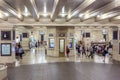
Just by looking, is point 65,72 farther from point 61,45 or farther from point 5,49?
point 61,45

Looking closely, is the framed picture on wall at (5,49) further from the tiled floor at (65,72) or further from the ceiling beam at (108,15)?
the ceiling beam at (108,15)

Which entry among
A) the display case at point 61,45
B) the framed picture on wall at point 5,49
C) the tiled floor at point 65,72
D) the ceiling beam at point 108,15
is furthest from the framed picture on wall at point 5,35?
the display case at point 61,45

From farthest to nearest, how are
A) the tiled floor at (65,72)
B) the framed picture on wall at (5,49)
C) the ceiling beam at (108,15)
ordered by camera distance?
the ceiling beam at (108,15) < the framed picture on wall at (5,49) < the tiled floor at (65,72)

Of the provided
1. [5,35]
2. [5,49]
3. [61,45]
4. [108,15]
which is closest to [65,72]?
[5,49]

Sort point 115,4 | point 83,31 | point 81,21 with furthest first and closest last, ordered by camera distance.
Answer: point 83,31 → point 81,21 → point 115,4

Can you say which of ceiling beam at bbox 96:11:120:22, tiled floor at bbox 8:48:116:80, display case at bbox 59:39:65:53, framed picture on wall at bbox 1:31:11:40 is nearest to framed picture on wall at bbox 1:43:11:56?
framed picture on wall at bbox 1:31:11:40

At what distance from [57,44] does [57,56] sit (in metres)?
1.54

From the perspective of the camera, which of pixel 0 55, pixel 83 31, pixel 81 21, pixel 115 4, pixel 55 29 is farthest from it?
pixel 83 31

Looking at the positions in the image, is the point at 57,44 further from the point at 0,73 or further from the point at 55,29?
the point at 0,73

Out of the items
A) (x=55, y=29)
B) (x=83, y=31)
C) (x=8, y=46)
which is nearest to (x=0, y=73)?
(x=8, y=46)

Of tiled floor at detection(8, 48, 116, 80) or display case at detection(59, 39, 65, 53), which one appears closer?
tiled floor at detection(8, 48, 116, 80)

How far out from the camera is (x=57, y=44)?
24969mm

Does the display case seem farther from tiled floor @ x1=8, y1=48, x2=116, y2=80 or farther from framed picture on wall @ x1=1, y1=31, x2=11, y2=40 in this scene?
framed picture on wall @ x1=1, y1=31, x2=11, y2=40

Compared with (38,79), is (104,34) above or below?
above
